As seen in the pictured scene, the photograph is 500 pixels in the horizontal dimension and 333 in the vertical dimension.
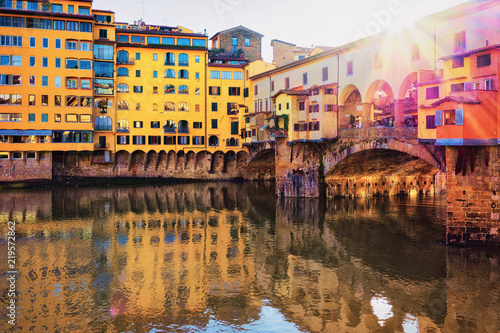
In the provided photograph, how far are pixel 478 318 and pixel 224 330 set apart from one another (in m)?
8.37

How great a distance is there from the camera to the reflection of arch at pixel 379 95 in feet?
129

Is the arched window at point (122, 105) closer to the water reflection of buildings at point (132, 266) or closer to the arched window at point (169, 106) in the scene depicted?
the arched window at point (169, 106)

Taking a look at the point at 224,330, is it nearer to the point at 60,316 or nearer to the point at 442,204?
the point at 60,316

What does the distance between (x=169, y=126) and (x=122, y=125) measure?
5897 mm

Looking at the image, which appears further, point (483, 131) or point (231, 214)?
point (231, 214)

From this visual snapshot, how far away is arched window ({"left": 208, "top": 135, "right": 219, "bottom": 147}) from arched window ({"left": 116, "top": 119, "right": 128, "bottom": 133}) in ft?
35.8

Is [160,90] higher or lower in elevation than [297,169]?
higher

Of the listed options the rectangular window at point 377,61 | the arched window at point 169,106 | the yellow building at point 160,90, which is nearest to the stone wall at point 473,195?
the rectangular window at point 377,61

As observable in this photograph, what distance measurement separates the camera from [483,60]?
79.3 ft

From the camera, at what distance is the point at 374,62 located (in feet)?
126

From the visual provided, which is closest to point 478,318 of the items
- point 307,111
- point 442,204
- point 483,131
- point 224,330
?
point 224,330

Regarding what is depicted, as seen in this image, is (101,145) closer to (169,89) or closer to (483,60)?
(169,89)

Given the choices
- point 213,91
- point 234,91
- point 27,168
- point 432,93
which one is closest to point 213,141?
point 213,91

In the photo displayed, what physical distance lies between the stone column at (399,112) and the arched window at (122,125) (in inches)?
1470
